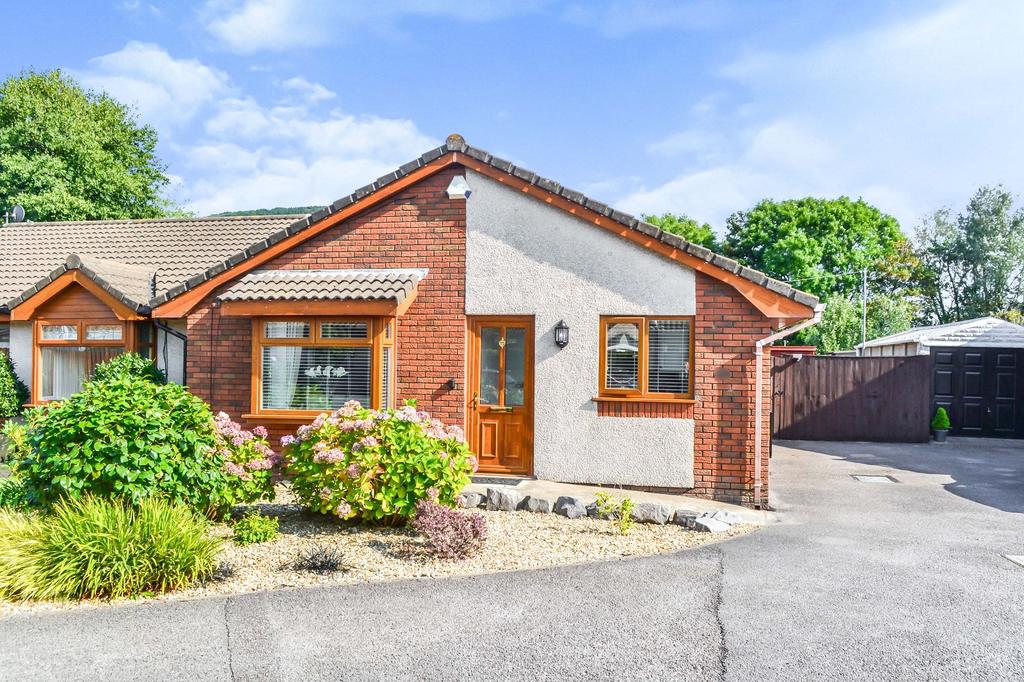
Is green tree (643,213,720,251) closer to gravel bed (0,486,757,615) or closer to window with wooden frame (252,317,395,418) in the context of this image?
window with wooden frame (252,317,395,418)

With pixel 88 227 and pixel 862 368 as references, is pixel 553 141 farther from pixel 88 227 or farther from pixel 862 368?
pixel 88 227

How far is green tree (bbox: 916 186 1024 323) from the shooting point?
3772 cm

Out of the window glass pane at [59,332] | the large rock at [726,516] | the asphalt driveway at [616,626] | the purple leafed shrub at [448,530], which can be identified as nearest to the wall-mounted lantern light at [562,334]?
the large rock at [726,516]

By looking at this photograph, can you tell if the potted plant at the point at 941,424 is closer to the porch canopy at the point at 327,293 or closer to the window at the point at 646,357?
the window at the point at 646,357

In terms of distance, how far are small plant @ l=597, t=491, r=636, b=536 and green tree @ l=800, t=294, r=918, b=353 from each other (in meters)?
25.8

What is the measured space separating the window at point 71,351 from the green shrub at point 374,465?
6602 mm

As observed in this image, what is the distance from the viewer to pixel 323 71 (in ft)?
43.8

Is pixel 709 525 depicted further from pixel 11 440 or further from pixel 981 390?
pixel 981 390

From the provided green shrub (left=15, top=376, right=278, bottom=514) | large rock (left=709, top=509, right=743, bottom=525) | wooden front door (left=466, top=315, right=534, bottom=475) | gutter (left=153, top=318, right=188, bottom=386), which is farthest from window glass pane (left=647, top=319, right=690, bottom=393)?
gutter (left=153, top=318, right=188, bottom=386)

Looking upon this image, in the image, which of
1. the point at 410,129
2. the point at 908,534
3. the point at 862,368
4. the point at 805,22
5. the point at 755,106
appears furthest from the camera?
the point at 410,129

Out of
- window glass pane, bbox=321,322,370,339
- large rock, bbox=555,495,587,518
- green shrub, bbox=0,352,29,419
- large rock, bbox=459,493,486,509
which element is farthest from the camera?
green shrub, bbox=0,352,29,419

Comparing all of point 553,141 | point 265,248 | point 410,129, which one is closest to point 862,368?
point 553,141

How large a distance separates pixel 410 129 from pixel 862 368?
1673cm

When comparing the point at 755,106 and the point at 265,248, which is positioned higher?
the point at 755,106
